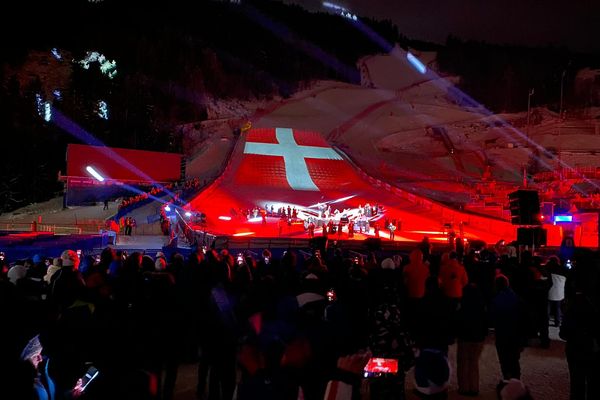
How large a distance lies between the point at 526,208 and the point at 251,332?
6.62m

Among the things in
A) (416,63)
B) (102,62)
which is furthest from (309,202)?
(416,63)

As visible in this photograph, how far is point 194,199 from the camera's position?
79.0 feet

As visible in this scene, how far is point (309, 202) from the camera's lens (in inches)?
973

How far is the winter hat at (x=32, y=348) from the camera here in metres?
3.48

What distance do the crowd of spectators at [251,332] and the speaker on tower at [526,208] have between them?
239cm

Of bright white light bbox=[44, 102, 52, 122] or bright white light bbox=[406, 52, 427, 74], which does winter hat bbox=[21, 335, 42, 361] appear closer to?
bright white light bbox=[44, 102, 52, 122]

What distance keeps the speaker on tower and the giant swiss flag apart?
60.6 feet

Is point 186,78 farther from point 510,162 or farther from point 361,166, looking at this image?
point 510,162

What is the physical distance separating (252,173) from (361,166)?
6.46 m

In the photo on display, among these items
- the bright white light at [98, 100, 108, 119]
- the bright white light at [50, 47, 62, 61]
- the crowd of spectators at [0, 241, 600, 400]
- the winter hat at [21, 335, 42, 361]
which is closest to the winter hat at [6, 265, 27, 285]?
the crowd of spectators at [0, 241, 600, 400]

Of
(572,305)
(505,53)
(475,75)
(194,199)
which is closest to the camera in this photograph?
(572,305)

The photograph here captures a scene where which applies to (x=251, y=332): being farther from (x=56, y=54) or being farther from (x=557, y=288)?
(x=56, y=54)

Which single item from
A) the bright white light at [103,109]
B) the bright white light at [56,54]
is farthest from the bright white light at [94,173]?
the bright white light at [56,54]

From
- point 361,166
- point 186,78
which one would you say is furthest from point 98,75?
point 361,166
